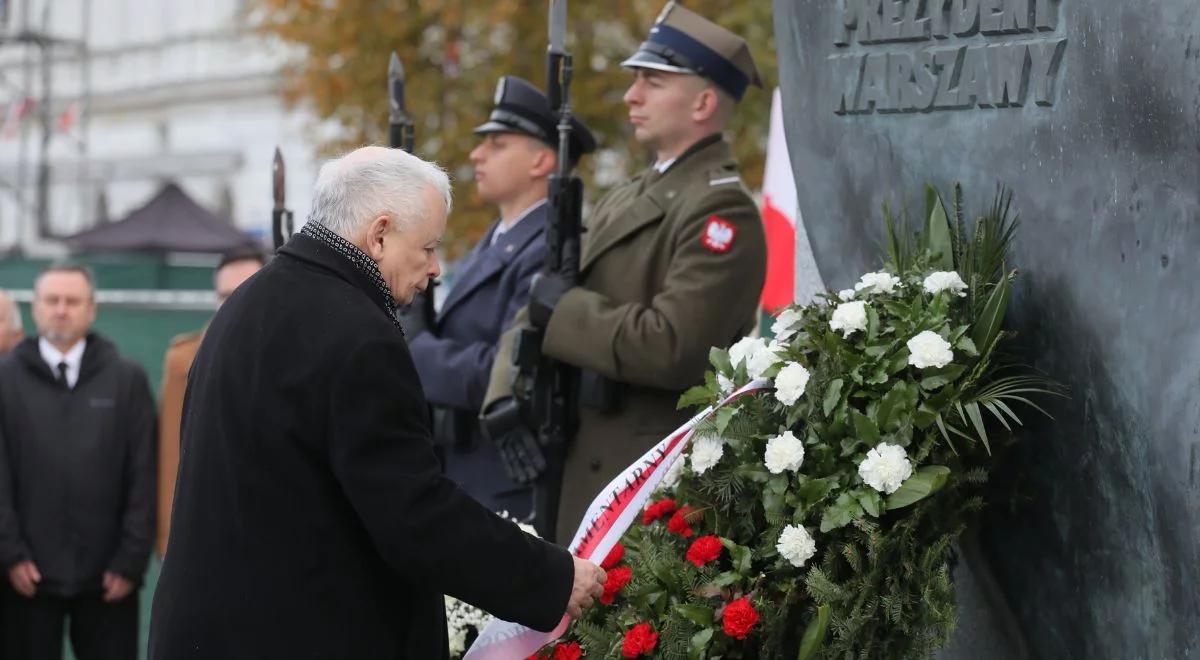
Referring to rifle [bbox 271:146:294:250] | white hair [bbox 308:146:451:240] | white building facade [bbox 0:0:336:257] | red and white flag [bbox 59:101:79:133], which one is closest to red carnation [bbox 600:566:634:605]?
white hair [bbox 308:146:451:240]

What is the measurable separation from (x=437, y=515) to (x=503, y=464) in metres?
1.89

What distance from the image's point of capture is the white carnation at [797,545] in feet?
10.5

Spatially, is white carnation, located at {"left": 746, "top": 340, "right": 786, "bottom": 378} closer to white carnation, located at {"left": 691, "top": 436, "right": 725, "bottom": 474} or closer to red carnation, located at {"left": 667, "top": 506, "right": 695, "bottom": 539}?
white carnation, located at {"left": 691, "top": 436, "right": 725, "bottom": 474}

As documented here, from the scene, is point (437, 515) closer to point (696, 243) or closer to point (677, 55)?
point (696, 243)

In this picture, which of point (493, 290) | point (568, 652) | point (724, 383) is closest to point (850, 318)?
point (724, 383)

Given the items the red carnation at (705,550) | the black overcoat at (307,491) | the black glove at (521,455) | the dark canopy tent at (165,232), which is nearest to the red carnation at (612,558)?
the red carnation at (705,550)

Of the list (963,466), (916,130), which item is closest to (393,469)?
A: (963,466)

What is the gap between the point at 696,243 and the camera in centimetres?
445

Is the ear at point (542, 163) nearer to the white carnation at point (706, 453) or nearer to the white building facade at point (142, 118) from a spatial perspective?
the white carnation at point (706, 453)

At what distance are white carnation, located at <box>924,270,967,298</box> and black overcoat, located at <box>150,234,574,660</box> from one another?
0.94m

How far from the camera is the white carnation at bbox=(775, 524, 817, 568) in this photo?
3.21 meters

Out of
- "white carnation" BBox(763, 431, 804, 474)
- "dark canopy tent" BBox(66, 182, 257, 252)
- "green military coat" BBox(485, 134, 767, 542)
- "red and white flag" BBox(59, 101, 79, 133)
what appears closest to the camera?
"white carnation" BBox(763, 431, 804, 474)

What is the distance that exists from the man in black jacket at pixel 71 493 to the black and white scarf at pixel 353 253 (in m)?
3.29

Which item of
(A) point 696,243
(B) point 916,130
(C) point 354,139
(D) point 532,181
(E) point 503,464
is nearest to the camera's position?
(B) point 916,130
